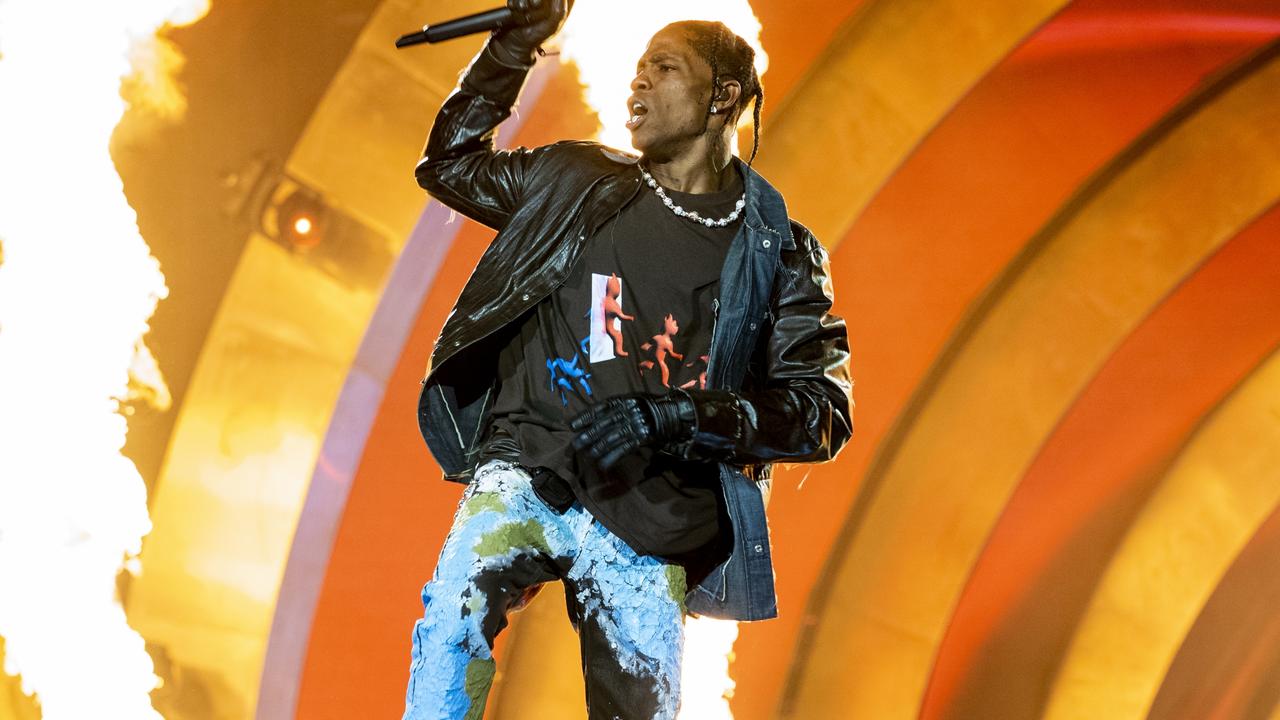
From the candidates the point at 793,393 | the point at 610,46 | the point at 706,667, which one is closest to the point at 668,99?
the point at 793,393

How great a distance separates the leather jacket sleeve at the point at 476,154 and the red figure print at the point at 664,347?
44cm

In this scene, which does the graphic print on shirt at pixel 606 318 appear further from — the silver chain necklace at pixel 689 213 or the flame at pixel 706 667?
the flame at pixel 706 667

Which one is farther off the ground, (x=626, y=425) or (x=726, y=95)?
(x=726, y=95)

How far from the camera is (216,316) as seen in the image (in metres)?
3.77

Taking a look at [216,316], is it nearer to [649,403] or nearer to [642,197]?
[642,197]

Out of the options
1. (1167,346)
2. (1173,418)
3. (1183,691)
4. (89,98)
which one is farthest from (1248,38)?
(89,98)

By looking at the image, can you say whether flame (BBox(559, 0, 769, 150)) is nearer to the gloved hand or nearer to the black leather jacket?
the black leather jacket

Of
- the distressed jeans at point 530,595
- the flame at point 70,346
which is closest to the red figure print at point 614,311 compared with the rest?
the distressed jeans at point 530,595

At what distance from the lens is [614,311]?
282 cm

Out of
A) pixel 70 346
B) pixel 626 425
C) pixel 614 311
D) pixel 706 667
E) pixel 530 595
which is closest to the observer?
pixel 626 425

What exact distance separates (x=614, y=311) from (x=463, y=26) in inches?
26.1

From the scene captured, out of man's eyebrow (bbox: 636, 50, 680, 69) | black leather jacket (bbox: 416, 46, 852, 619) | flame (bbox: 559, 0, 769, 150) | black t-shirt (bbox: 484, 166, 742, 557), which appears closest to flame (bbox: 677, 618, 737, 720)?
flame (bbox: 559, 0, 769, 150)

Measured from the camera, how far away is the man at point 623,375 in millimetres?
2564

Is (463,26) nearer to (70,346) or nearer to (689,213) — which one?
(689,213)
